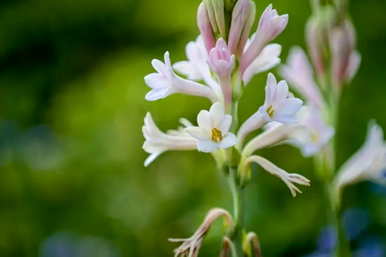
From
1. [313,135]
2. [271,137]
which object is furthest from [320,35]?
[271,137]

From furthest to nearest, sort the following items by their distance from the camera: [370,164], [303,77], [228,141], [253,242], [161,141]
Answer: [303,77], [370,164], [161,141], [253,242], [228,141]

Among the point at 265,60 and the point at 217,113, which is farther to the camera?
the point at 265,60

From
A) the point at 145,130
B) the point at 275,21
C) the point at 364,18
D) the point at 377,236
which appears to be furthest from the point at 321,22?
the point at 364,18

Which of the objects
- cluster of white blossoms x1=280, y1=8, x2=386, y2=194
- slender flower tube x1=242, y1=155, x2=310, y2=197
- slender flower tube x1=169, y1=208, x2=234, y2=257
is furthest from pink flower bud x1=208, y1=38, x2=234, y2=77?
cluster of white blossoms x1=280, y1=8, x2=386, y2=194

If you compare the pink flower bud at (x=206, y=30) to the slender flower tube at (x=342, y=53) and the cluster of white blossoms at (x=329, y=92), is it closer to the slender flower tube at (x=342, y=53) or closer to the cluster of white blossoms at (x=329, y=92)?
the cluster of white blossoms at (x=329, y=92)

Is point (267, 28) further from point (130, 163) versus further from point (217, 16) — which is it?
point (130, 163)

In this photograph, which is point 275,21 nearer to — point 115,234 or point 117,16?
point 115,234

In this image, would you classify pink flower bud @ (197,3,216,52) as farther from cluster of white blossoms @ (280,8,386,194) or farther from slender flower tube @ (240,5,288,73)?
cluster of white blossoms @ (280,8,386,194)
